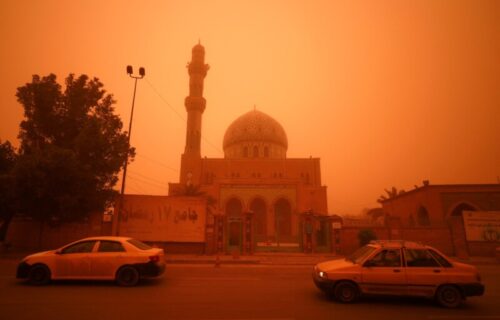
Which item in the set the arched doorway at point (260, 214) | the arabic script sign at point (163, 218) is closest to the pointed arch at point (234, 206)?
the arched doorway at point (260, 214)

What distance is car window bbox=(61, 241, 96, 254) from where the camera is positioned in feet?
25.8

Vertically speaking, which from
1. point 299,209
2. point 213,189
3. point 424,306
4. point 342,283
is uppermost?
point 213,189

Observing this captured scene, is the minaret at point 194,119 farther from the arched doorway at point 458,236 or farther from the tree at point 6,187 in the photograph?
the arched doorway at point 458,236

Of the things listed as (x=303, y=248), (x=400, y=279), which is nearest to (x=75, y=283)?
(x=400, y=279)

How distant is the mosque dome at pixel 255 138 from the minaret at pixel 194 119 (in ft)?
→ 22.5

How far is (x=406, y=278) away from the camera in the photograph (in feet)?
20.3

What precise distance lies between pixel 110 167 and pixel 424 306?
1636 cm

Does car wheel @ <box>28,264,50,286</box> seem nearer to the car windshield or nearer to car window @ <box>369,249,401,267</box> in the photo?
the car windshield

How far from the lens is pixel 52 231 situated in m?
17.5

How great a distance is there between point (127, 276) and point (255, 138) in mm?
37058

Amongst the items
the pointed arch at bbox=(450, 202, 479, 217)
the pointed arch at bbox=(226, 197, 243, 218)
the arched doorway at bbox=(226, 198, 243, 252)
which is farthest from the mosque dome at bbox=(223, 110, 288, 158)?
the arched doorway at bbox=(226, 198, 243, 252)

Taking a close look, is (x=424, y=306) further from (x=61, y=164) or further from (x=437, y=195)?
(x=437, y=195)

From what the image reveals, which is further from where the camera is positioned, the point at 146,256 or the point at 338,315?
the point at 146,256

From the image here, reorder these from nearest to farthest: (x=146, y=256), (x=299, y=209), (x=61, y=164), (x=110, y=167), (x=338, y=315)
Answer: (x=338, y=315) → (x=146, y=256) → (x=61, y=164) → (x=110, y=167) → (x=299, y=209)
